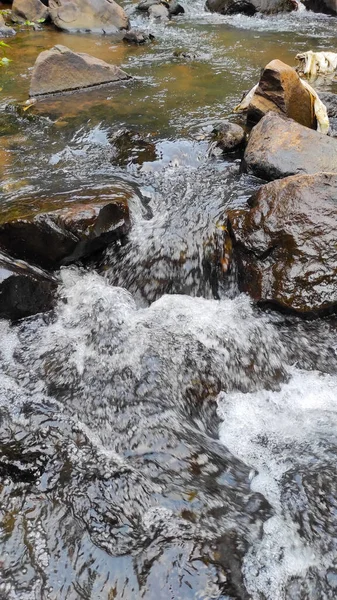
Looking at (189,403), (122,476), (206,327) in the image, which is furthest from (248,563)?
(206,327)

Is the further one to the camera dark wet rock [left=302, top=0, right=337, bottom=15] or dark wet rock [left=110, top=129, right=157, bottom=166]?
dark wet rock [left=302, top=0, right=337, bottom=15]

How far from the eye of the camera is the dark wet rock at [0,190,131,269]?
4.04 meters

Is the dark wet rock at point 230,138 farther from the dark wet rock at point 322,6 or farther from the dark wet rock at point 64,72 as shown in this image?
the dark wet rock at point 322,6

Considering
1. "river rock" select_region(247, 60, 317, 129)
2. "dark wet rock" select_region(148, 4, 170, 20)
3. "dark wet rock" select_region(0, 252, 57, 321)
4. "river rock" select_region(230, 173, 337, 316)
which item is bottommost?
"dark wet rock" select_region(0, 252, 57, 321)

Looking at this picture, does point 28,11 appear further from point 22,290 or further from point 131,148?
point 22,290

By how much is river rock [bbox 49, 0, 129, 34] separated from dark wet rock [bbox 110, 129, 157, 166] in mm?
8277

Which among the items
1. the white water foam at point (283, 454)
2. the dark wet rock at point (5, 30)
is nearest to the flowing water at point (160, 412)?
the white water foam at point (283, 454)

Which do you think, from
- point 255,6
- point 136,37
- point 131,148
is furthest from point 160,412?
point 255,6

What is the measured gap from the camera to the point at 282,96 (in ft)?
18.3

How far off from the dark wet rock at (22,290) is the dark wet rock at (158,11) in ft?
42.5

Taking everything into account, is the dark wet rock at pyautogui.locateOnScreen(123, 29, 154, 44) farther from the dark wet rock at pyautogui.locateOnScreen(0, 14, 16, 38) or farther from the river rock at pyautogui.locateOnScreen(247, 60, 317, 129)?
the river rock at pyautogui.locateOnScreen(247, 60, 317, 129)

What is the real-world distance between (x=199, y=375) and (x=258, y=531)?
1.25 metres

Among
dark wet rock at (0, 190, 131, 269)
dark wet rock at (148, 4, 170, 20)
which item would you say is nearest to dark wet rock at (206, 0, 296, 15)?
dark wet rock at (148, 4, 170, 20)

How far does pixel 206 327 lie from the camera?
374cm
